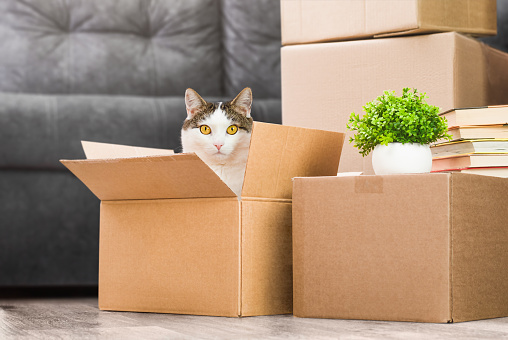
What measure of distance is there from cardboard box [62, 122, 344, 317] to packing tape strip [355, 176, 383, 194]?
0.56ft

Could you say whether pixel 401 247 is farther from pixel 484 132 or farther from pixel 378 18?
pixel 378 18

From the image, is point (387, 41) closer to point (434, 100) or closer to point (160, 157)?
point (434, 100)

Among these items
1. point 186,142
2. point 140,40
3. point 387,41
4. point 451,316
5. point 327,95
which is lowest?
point 451,316

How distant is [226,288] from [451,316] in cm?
39

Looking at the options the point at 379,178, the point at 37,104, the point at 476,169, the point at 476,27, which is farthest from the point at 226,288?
the point at 37,104

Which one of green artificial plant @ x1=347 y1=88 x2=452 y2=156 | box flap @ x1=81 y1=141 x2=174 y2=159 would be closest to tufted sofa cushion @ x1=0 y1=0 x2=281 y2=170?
box flap @ x1=81 y1=141 x2=174 y2=159

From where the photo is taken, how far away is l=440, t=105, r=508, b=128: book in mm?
1295

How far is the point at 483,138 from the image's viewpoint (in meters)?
1.30

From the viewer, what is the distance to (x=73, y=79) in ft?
7.08

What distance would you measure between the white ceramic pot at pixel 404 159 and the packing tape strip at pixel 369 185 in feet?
0.20

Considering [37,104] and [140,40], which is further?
[140,40]

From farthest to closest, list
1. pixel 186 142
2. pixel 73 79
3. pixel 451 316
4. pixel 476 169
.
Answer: pixel 73 79
pixel 186 142
pixel 476 169
pixel 451 316

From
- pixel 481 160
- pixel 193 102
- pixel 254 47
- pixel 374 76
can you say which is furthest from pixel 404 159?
pixel 254 47

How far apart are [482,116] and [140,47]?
1.33 m
